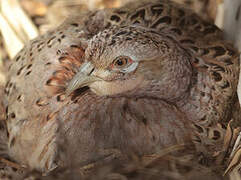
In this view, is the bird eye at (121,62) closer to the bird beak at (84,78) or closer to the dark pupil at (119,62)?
the dark pupil at (119,62)

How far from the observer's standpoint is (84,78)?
5.85 feet

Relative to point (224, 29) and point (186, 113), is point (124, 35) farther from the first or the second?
point (224, 29)

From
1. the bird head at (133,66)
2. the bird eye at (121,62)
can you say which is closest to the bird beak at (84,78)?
the bird head at (133,66)

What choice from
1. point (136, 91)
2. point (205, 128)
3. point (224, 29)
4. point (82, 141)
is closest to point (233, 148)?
point (205, 128)

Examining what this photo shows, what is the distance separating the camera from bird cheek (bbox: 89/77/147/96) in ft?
5.86

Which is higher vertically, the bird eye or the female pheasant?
the bird eye

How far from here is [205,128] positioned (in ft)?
6.24

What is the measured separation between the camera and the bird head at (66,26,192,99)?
1729mm

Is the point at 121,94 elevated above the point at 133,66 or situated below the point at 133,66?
below

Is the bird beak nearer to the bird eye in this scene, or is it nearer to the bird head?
the bird head

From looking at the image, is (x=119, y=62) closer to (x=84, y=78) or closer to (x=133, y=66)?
(x=133, y=66)

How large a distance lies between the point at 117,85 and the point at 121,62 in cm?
12

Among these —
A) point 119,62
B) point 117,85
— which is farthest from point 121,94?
point 119,62

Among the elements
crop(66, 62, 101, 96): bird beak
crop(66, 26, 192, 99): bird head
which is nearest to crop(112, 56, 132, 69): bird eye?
crop(66, 26, 192, 99): bird head
